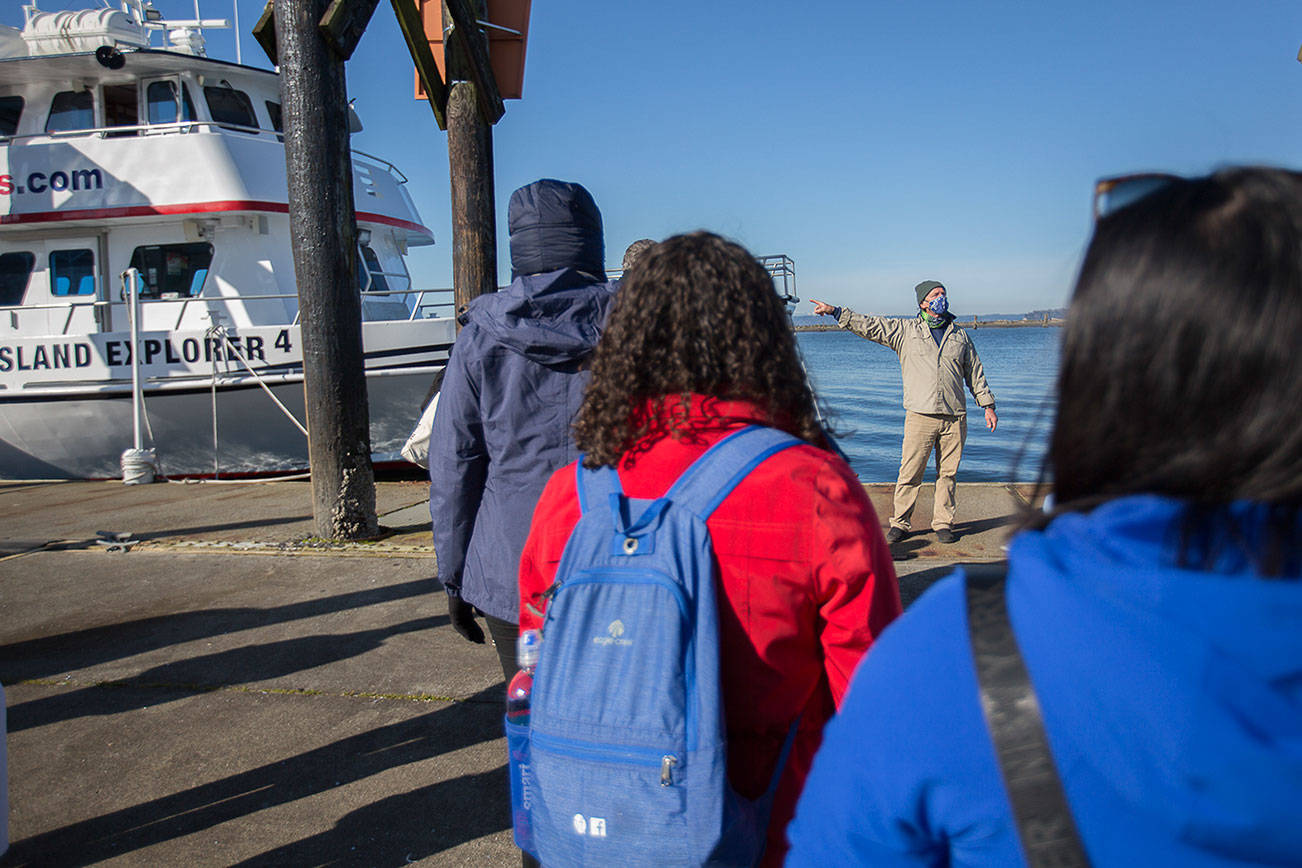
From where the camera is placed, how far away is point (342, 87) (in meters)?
5.81

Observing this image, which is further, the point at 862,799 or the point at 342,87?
the point at 342,87

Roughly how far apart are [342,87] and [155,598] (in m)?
3.42

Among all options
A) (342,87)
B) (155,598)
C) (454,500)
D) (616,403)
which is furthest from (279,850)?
(342,87)

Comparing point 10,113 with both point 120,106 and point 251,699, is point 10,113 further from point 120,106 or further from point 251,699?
point 251,699

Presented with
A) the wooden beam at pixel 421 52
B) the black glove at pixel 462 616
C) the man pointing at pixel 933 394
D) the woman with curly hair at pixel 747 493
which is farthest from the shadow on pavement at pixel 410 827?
the wooden beam at pixel 421 52

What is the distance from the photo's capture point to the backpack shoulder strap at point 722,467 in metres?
1.31

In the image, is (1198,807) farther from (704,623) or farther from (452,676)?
(452,676)

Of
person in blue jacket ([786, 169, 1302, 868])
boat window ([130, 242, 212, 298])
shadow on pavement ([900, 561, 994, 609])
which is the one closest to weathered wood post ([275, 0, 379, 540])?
shadow on pavement ([900, 561, 994, 609])

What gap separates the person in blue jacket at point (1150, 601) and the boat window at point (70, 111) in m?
13.5

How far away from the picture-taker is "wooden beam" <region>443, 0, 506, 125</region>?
5.50 meters

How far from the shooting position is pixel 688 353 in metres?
1.50

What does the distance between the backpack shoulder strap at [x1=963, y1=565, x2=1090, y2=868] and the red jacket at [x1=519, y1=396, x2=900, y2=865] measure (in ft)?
1.85

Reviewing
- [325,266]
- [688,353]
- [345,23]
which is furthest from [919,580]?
[345,23]

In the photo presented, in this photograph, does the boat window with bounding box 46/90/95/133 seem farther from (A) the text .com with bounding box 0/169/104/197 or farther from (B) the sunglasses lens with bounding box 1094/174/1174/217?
(B) the sunglasses lens with bounding box 1094/174/1174/217
